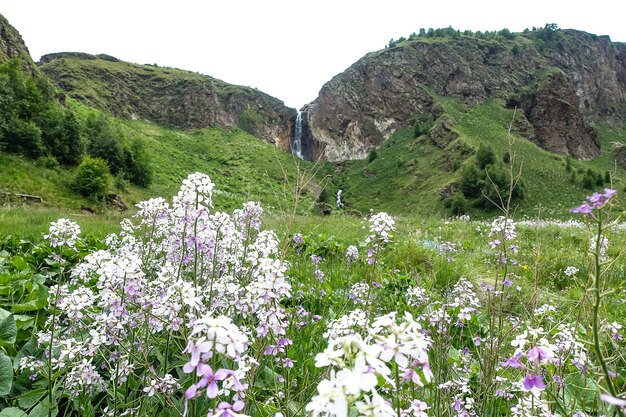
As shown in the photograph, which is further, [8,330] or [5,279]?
[5,279]

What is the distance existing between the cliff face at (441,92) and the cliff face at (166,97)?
11.8m

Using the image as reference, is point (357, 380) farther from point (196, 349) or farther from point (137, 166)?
point (137, 166)

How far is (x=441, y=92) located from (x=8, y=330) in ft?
311

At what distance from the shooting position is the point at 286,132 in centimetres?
9731

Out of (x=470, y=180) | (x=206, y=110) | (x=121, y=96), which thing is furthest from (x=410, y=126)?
(x=121, y=96)

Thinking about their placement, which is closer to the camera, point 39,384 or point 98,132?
point 39,384

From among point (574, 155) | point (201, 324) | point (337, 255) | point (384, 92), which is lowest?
point (337, 255)

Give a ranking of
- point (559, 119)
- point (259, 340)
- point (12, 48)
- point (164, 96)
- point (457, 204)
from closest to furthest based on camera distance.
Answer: point (259, 340)
point (12, 48)
point (457, 204)
point (559, 119)
point (164, 96)

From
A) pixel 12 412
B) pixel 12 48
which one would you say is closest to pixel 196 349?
pixel 12 412

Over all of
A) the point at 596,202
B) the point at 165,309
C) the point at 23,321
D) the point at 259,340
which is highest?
the point at 596,202

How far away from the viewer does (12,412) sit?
252 centimetres

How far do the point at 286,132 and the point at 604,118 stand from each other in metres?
90.1

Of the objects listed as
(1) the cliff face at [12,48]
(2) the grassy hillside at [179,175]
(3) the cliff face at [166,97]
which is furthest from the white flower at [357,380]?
(3) the cliff face at [166,97]

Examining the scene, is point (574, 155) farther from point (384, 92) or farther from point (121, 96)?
point (121, 96)
